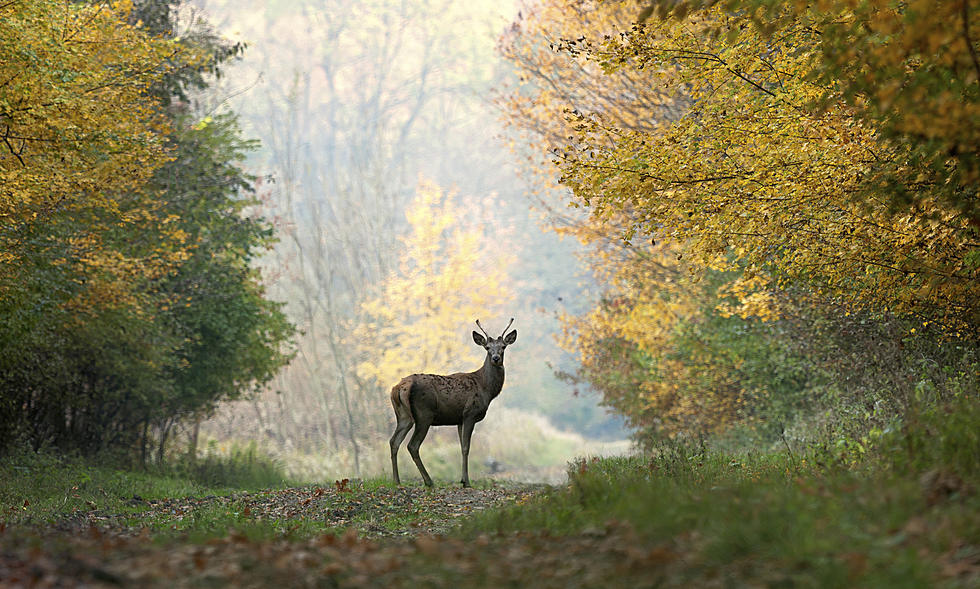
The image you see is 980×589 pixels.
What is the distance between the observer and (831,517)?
199 inches

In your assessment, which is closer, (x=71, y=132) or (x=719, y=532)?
(x=719, y=532)

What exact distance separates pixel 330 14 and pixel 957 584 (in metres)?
56.3

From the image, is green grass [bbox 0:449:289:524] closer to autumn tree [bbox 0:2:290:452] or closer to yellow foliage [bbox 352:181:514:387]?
autumn tree [bbox 0:2:290:452]

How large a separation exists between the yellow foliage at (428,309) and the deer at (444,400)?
1836cm

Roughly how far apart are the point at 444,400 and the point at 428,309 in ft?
66.7

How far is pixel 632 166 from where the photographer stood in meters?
9.59

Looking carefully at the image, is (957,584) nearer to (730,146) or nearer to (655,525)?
(655,525)

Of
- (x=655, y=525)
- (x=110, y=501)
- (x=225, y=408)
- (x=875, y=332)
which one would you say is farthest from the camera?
(x=225, y=408)

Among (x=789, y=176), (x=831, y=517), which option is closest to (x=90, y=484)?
(x=789, y=176)

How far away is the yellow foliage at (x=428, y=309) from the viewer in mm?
33156

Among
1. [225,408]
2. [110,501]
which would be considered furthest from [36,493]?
[225,408]

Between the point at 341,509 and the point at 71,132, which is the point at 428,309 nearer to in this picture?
the point at 71,132

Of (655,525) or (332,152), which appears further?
(332,152)

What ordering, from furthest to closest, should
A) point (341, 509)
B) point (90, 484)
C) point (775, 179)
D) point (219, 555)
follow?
point (90, 484) → point (341, 509) → point (775, 179) → point (219, 555)
